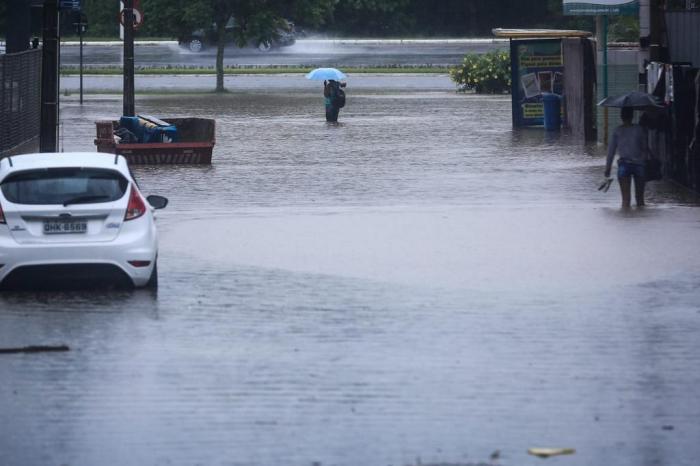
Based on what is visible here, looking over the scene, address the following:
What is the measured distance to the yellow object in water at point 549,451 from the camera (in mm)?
8250

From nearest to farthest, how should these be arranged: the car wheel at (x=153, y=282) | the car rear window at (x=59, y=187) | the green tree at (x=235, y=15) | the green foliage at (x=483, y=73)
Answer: the car rear window at (x=59, y=187)
the car wheel at (x=153, y=282)
the green foliage at (x=483, y=73)
the green tree at (x=235, y=15)

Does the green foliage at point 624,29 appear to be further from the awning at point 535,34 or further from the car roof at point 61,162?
the car roof at point 61,162

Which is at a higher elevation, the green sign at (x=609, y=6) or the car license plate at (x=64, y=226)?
the green sign at (x=609, y=6)

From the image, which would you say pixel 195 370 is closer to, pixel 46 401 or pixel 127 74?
pixel 46 401

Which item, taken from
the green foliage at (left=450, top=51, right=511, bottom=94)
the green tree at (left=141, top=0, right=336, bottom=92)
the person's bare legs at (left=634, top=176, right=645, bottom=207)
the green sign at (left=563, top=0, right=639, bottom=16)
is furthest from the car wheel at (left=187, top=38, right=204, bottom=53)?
the person's bare legs at (left=634, top=176, right=645, bottom=207)

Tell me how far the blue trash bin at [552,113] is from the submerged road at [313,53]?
92.8 feet

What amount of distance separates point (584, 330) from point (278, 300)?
2.85 metres

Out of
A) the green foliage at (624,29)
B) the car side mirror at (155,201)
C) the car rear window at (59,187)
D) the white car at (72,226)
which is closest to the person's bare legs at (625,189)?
the car side mirror at (155,201)

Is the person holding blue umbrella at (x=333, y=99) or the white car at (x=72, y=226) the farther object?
the person holding blue umbrella at (x=333, y=99)

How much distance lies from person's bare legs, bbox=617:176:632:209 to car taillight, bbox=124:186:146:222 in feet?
26.6

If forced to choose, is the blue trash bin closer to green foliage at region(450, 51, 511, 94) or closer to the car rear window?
green foliage at region(450, 51, 511, 94)

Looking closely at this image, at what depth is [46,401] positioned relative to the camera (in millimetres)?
9664

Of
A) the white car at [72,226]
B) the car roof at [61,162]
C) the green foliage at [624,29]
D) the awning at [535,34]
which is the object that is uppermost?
the green foliage at [624,29]

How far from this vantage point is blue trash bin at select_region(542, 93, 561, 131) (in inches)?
1391
